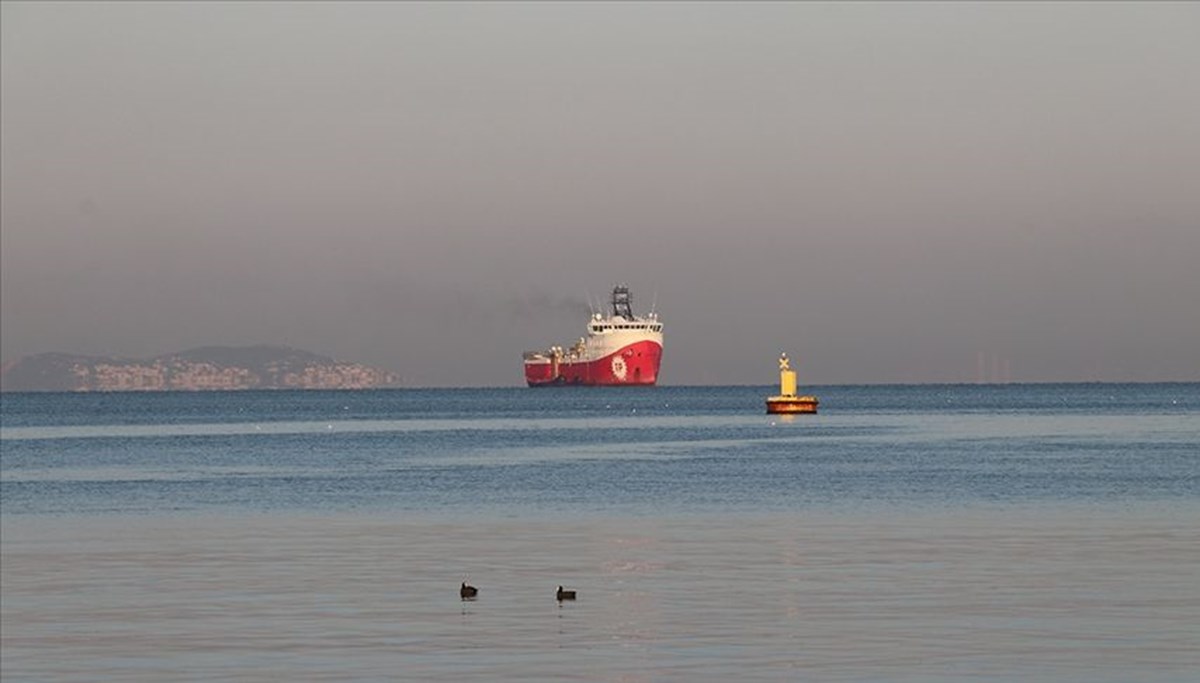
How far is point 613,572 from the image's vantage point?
3469cm

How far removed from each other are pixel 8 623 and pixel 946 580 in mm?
13786

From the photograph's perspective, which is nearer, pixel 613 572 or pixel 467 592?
pixel 467 592

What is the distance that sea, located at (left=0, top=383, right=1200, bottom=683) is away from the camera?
24172mm

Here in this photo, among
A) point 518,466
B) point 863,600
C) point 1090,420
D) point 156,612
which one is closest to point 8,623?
point 156,612

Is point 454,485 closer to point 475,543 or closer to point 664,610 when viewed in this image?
point 475,543

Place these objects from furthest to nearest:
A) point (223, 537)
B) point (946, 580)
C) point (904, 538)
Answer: point (223, 537), point (904, 538), point (946, 580)

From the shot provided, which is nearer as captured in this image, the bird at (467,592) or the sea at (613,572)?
the sea at (613,572)

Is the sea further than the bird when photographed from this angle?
No

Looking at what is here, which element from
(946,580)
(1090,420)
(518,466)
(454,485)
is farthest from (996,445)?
(946,580)

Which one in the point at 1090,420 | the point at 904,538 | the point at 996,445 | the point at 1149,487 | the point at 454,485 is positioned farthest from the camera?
the point at 1090,420

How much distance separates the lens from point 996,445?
329ft

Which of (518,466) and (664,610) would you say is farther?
(518,466)

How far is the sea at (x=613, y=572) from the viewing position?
2417 centimetres

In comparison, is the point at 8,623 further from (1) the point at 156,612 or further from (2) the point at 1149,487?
(2) the point at 1149,487
